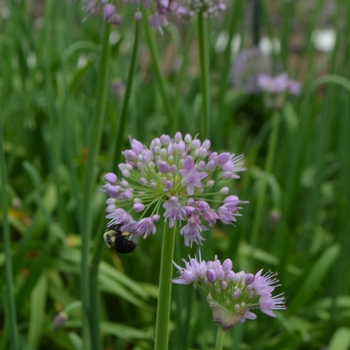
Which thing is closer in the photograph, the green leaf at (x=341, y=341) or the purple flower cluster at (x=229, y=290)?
the purple flower cluster at (x=229, y=290)

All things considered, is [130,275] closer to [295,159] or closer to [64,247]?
[64,247]

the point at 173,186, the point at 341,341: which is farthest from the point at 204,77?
the point at 341,341

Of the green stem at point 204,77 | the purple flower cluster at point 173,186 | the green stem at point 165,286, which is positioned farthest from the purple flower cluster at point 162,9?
the green stem at point 165,286

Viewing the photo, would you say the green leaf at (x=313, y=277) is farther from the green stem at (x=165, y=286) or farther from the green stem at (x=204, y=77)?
the green stem at (x=165, y=286)

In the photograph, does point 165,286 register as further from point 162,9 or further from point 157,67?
point 157,67

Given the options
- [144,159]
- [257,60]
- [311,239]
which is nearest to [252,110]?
[257,60]

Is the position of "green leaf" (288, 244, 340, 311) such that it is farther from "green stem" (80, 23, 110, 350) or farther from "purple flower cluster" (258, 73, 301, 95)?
"green stem" (80, 23, 110, 350)
